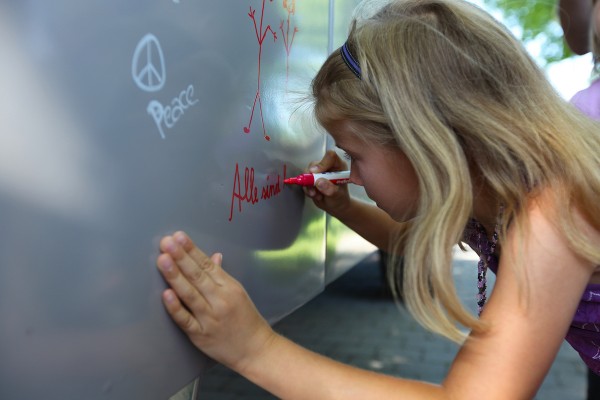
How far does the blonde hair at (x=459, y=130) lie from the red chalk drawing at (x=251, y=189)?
191 mm

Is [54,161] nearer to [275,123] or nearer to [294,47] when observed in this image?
[275,123]

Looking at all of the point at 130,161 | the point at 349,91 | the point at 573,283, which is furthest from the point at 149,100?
the point at 573,283

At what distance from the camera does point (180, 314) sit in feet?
2.73

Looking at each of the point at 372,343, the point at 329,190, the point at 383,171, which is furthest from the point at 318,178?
the point at 372,343

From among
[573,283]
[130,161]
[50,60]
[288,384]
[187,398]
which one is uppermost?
[50,60]

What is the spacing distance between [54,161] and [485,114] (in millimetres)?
572

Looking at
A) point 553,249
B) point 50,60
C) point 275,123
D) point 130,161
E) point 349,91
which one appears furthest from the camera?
point 275,123

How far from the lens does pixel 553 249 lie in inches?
33.9

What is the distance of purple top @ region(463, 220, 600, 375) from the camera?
103cm

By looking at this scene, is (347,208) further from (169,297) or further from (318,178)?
(169,297)

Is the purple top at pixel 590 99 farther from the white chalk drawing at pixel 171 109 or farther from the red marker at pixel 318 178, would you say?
the white chalk drawing at pixel 171 109

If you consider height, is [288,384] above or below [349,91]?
below

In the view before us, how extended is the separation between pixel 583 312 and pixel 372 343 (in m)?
2.16

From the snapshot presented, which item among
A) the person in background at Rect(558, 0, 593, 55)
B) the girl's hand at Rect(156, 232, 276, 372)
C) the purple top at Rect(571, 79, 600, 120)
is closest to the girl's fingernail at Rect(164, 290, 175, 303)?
the girl's hand at Rect(156, 232, 276, 372)
